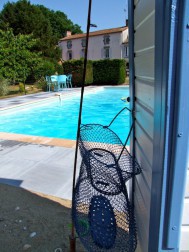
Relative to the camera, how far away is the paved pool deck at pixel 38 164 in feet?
9.34

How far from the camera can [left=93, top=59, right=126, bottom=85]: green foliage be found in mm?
15469

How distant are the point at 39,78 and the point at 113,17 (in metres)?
13.7

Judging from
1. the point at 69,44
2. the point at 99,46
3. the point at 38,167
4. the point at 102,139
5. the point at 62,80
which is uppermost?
the point at 69,44

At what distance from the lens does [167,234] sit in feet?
3.07

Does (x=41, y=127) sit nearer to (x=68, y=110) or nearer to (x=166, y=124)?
(x=68, y=110)

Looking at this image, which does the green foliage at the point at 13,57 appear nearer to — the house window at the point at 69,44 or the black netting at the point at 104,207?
the black netting at the point at 104,207

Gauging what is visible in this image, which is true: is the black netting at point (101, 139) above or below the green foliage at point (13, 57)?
below

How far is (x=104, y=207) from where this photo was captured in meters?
1.42

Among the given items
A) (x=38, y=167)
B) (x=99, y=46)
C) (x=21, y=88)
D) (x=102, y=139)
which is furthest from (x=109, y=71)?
(x=99, y=46)

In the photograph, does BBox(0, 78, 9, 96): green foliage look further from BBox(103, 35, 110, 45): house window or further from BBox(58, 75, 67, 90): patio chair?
BBox(103, 35, 110, 45): house window

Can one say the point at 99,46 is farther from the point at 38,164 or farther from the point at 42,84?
the point at 38,164

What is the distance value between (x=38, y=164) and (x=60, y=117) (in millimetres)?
5537

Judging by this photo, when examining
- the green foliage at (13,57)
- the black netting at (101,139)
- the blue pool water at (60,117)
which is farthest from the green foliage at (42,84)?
the black netting at (101,139)

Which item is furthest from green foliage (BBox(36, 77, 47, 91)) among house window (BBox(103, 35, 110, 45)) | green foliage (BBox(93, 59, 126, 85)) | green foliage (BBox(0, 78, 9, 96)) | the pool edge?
house window (BBox(103, 35, 110, 45))
